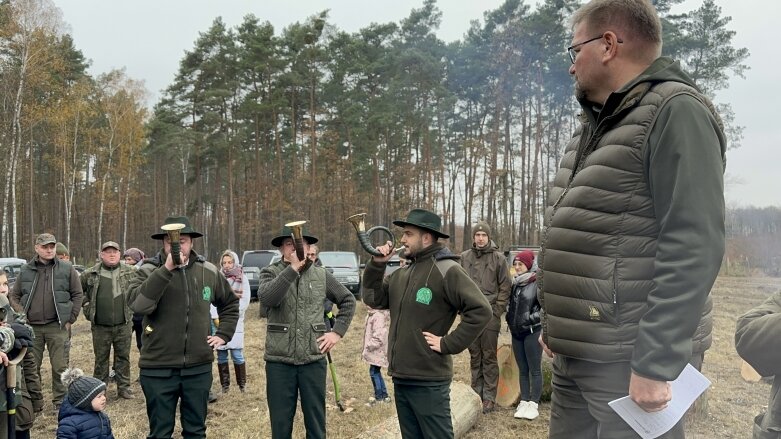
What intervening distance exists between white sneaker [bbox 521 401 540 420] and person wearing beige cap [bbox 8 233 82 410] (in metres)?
5.37

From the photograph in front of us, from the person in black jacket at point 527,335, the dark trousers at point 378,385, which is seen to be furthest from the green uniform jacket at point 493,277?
the dark trousers at point 378,385

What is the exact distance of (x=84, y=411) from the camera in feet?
13.3

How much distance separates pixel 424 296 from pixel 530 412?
2.87 metres

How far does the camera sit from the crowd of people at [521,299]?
1.62m

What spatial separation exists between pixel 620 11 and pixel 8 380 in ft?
16.1

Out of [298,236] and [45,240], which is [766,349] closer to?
[298,236]

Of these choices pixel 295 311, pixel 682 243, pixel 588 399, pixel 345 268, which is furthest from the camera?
pixel 345 268

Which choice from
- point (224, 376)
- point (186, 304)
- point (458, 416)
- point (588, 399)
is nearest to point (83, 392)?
point (186, 304)

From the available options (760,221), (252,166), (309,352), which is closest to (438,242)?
(309,352)

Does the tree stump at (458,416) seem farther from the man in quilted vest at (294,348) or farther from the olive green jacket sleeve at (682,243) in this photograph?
the olive green jacket sleeve at (682,243)

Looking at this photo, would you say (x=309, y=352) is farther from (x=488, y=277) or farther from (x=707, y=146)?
(x=707, y=146)

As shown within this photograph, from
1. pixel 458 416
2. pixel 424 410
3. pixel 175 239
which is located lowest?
pixel 458 416

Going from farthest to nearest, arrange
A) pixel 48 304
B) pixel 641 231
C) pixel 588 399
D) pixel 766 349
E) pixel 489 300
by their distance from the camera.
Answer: pixel 48 304
pixel 489 300
pixel 766 349
pixel 588 399
pixel 641 231

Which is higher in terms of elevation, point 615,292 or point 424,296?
point 615,292
